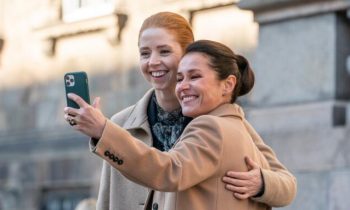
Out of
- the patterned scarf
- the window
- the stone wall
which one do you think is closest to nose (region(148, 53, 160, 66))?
the patterned scarf

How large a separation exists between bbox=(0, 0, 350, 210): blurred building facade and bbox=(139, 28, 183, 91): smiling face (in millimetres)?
4001

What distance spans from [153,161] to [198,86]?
41 cm

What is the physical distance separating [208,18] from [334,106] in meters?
2.21

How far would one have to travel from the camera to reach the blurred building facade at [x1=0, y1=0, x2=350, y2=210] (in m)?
9.17

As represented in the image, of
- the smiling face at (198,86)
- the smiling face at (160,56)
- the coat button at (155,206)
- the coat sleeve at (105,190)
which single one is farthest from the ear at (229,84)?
the coat sleeve at (105,190)

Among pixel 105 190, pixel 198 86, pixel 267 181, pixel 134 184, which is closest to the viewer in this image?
pixel 198 86

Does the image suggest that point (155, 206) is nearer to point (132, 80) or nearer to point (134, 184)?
point (134, 184)

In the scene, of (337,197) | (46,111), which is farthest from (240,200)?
(46,111)

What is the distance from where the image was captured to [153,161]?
13.6 feet

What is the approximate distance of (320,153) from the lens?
9.12 metres

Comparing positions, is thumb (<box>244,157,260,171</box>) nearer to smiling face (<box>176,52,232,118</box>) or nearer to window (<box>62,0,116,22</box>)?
smiling face (<box>176,52,232,118</box>)

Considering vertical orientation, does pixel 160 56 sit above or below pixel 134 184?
above

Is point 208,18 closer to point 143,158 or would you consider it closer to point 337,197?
point 337,197

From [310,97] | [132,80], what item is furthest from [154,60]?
[132,80]
